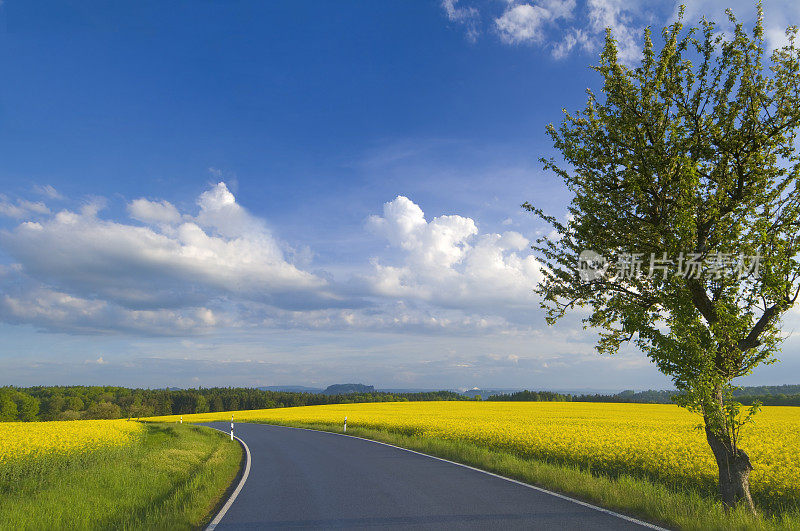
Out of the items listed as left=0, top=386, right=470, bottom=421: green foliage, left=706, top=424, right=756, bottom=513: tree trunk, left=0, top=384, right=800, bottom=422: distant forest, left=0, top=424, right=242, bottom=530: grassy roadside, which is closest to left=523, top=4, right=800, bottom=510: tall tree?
left=706, top=424, right=756, bottom=513: tree trunk

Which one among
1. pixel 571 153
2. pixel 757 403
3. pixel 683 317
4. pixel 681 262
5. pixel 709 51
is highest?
pixel 709 51

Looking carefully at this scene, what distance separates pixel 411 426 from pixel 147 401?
309ft

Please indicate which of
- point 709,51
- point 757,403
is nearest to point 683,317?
point 757,403

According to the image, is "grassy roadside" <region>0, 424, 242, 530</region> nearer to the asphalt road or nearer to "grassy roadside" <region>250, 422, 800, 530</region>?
the asphalt road

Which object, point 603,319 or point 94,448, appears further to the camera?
point 94,448

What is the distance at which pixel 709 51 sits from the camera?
875 centimetres

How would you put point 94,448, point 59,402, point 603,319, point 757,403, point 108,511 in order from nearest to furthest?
1. point 757,403
2. point 108,511
3. point 603,319
4. point 94,448
5. point 59,402

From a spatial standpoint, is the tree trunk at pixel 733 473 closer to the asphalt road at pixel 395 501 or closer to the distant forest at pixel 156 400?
the asphalt road at pixel 395 501

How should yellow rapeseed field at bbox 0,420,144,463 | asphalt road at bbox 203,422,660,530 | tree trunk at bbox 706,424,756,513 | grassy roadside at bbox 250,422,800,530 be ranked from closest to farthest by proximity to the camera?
1. grassy roadside at bbox 250,422,800,530
2. asphalt road at bbox 203,422,660,530
3. tree trunk at bbox 706,424,756,513
4. yellow rapeseed field at bbox 0,420,144,463

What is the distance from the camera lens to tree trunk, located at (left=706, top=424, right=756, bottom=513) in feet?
26.2

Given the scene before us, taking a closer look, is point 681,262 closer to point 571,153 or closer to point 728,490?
point 571,153

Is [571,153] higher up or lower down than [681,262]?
higher up

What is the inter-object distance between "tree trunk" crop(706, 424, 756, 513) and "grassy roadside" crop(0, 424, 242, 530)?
917cm

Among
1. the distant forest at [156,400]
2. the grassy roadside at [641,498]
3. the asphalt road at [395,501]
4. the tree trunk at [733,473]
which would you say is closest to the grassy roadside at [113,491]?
the asphalt road at [395,501]
